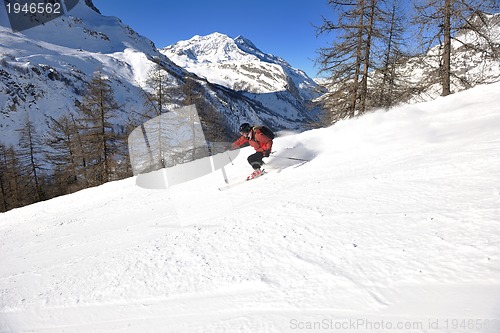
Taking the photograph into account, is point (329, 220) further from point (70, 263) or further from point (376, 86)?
point (376, 86)

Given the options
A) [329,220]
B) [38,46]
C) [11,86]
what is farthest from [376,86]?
[38,46]

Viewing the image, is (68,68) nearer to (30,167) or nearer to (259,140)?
(30,167)

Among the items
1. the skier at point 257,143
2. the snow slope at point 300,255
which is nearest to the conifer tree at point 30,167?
the snow slope at point 300,255

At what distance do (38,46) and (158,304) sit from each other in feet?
506

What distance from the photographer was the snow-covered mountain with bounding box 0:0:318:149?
248 feet

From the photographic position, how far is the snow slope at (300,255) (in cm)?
242

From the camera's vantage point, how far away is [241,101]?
637 ft

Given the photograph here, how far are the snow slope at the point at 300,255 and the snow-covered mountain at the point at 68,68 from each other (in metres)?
15.7
